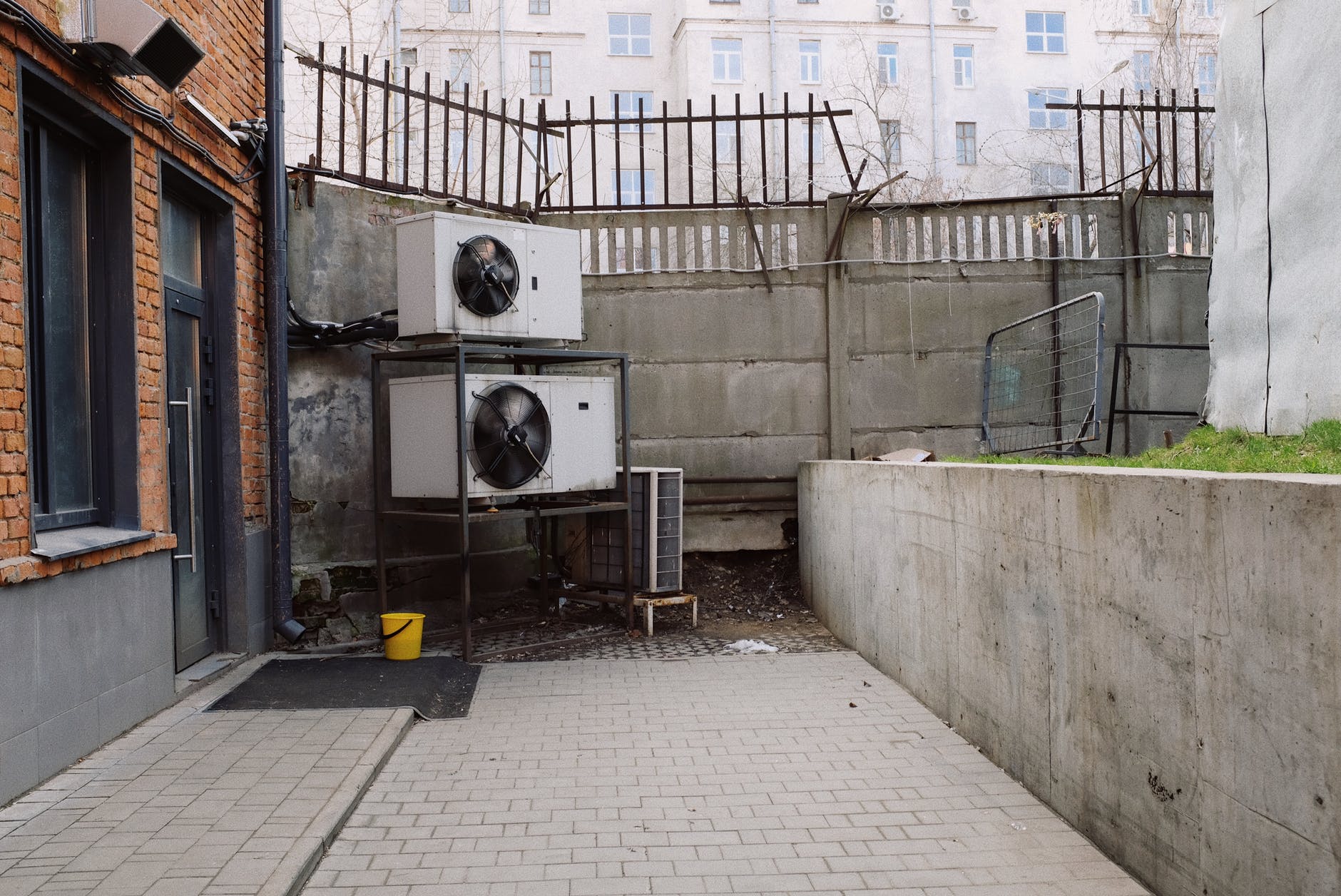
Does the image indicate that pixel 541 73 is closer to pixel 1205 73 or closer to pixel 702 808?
pixel 1205 73

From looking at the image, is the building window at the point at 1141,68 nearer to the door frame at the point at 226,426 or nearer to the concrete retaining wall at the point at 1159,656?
the door frame at the point at 226,426

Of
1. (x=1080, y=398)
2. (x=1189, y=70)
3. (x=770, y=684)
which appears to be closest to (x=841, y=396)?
(x=1080, y=398)

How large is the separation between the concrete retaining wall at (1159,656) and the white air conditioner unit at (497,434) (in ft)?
9.85

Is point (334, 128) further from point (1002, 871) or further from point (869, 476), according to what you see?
point (1002, 871)

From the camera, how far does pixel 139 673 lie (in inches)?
215

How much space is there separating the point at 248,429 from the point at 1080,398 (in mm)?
6592

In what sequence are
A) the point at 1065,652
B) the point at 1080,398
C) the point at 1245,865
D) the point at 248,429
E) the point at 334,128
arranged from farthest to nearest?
1. the point at 334,128
2. the point at 1080,398
3. the point at 248,429
4. the point at 1065,652
5. the point at 1245,865

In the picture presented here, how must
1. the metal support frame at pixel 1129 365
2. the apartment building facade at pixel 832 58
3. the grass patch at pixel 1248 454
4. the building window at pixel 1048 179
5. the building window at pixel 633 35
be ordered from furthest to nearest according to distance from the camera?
the building window at pixel 633 35
the apartment building facade at pixel 832 58
the building window at pixel 1048 179
the metal support frame at pixel 1129 365
the grass patch at pixel 1248 454

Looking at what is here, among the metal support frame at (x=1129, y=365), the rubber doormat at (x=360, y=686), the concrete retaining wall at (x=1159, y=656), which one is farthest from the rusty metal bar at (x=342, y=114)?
the metal support frame at (x=1129, y=365)

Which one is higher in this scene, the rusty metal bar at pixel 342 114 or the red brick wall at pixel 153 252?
the rusty metal bar at pixel 342 114

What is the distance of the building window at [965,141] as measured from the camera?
32156 millimetres

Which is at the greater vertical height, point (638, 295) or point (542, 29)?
point (542, 29)

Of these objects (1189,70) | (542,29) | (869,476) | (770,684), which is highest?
(542,29)

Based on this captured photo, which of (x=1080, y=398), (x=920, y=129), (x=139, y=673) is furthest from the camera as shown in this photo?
(x=920, y=129)
